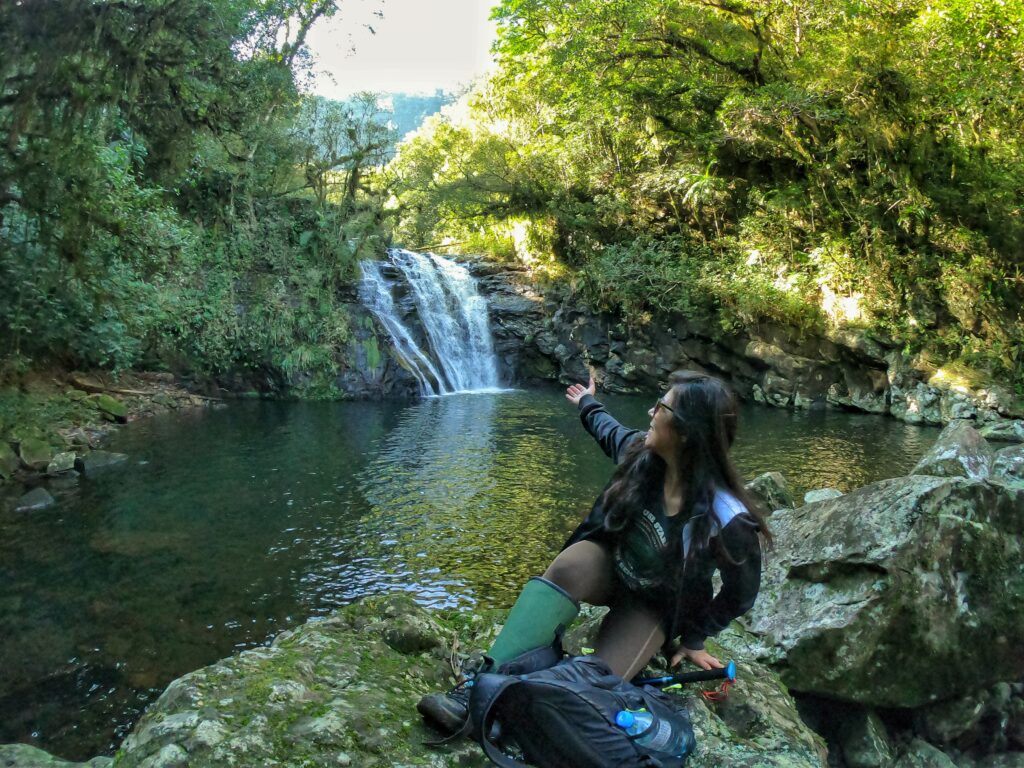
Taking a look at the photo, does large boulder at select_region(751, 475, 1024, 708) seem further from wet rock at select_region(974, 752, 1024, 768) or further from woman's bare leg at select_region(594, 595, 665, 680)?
woman's bare leg at select_region(594, 595, 665, 680)

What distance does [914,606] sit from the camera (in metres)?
3.70

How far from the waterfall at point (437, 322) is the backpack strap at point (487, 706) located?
59.6 ft

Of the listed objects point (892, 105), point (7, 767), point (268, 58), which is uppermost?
point (268, 58)

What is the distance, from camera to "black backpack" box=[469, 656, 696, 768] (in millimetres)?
2074

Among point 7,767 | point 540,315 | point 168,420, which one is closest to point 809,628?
point 7,767

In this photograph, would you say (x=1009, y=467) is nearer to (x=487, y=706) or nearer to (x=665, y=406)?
(x=665, y=406)

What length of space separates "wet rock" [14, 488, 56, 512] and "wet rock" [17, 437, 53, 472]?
1.33 m

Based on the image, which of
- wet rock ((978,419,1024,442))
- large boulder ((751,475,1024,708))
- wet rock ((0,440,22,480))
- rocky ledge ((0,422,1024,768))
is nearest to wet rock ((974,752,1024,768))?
rocky ledge ((0,422,1024,768))

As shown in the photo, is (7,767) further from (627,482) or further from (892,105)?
(892,105)

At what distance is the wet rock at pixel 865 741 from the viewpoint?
11.8ft

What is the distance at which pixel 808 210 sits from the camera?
18594 millimetres

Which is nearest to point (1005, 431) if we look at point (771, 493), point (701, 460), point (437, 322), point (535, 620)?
point (771, 493)

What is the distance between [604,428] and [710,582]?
37.7 inches

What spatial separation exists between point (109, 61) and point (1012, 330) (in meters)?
17.4
